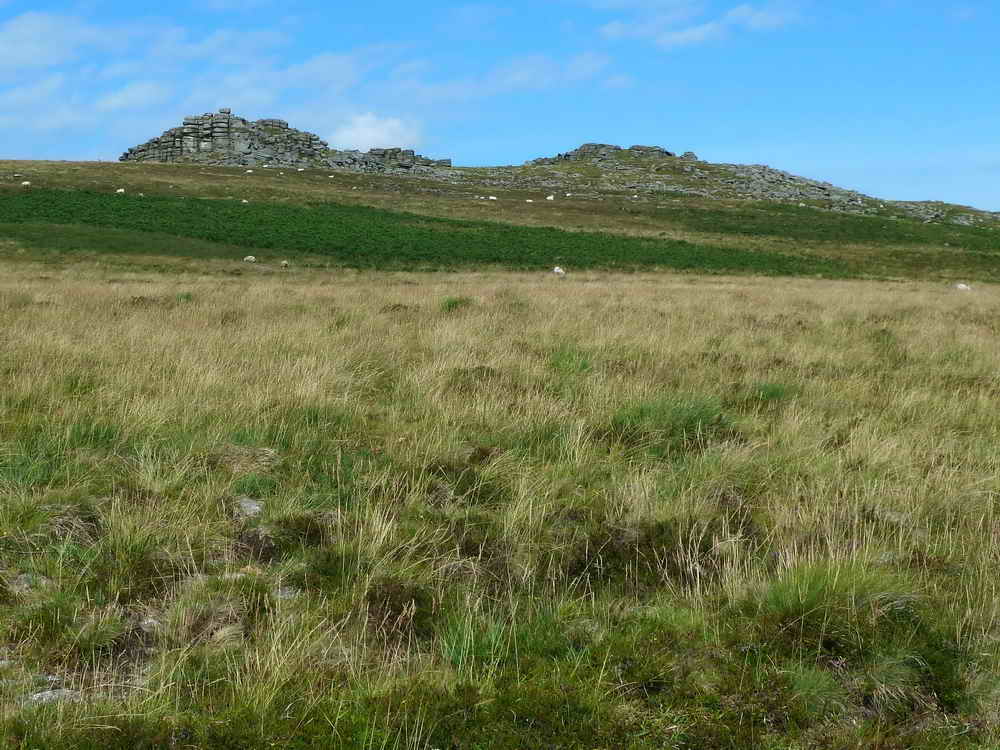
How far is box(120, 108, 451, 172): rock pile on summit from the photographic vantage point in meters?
86.5

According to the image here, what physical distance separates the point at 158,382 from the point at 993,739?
7.11 m

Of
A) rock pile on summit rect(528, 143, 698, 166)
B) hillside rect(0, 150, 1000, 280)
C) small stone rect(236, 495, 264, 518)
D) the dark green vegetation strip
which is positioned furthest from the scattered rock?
rock pile on summit rect(528, 143, 698, 166)

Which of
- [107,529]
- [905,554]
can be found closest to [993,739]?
[905,554]

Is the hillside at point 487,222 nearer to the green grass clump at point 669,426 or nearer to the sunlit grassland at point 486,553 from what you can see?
the sunlit grassland at point 486,553

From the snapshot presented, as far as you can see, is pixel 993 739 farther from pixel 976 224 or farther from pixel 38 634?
pixel 976 224

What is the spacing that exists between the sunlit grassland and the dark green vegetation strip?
2458 cm

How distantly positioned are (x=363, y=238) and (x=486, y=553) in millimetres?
35651

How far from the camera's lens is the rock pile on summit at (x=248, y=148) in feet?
284

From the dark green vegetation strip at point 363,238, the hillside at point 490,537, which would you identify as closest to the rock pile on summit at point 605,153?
the dark green vegetation strip at point 363,238

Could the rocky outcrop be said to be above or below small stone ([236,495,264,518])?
above

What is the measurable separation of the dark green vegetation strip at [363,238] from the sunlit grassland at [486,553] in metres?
24.6

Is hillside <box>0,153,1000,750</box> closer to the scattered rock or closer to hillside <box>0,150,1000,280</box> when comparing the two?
the scattered rock

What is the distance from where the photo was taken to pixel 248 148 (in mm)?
88125

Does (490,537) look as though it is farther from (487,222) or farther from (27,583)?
(487,222)
